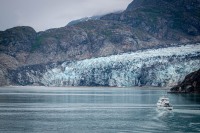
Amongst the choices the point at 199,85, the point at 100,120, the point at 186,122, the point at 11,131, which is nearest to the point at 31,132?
the point at 11,131

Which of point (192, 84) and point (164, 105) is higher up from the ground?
point (192, 84)

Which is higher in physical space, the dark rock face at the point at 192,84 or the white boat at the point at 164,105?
the dark rock face at the point at 192,84

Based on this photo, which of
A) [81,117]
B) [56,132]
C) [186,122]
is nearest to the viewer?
[56,132]

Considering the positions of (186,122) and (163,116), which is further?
(163,116)

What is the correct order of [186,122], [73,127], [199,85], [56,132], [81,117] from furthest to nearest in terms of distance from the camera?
[199,85] → [81,117] → [186,122] → [73,127] → [56,132]

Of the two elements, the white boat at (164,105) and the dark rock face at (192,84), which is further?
the dark rock face at (192,84)

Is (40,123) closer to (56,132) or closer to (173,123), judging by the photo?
(56,132)

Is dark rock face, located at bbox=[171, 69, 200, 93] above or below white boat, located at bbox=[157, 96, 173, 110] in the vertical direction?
above

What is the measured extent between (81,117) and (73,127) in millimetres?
17763

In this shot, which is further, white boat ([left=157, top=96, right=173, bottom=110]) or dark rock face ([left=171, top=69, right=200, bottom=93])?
dark rock face ([left=171, top=69, right=200, bottom=93])

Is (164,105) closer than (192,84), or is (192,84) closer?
(164,105)

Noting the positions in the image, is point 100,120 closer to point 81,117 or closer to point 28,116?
point 81,117

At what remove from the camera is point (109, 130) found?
76062 mm

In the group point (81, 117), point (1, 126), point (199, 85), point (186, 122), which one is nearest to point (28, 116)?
point (81, 117)
